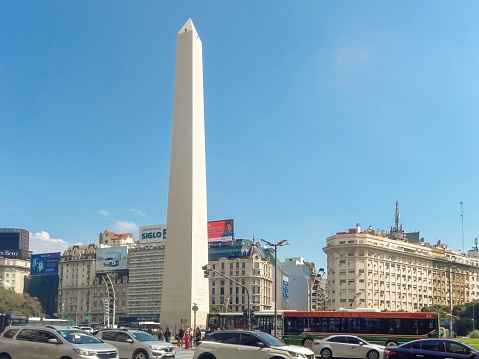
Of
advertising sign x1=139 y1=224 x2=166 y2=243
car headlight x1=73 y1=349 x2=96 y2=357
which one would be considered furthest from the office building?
car headlight x1=73 y1=349 x2=96 y2=357

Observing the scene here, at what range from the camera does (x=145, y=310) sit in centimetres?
11206

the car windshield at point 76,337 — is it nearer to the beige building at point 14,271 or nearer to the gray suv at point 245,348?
the gray suv at point 245,348

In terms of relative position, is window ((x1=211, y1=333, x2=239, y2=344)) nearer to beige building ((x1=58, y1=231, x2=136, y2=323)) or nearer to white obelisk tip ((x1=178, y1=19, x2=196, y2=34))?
white obelisk tip ((x1=178, y1=19, x2=196, y2=34))

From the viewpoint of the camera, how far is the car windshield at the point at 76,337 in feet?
49.7

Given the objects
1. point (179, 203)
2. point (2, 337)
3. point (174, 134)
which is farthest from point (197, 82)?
point (2, 337)

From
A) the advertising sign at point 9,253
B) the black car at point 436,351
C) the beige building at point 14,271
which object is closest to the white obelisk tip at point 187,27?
the black car at point 436,351

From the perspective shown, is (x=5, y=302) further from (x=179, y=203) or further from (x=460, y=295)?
(x=460, y=295)

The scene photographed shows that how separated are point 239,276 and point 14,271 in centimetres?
6634

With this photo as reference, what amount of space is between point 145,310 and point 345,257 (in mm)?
41197

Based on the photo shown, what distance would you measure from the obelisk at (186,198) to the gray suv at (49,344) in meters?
27.2

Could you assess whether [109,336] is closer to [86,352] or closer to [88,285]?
[86,352]

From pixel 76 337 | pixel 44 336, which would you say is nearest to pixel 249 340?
pixel 76 337

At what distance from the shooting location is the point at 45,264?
12156cm

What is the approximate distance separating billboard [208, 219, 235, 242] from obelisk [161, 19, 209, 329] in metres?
59.6
